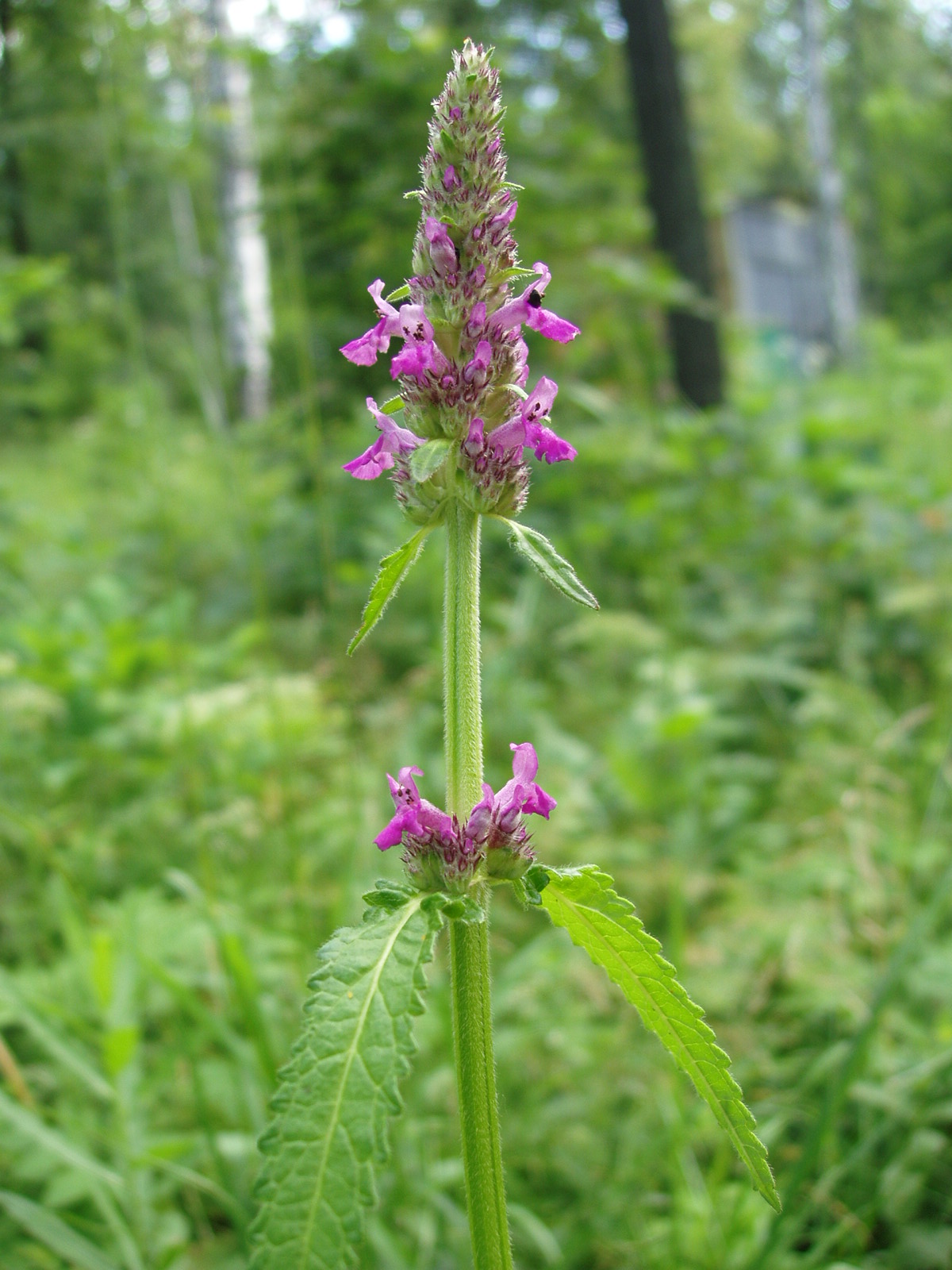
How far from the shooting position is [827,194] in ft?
55.5

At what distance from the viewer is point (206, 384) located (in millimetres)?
2207

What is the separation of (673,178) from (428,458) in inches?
290

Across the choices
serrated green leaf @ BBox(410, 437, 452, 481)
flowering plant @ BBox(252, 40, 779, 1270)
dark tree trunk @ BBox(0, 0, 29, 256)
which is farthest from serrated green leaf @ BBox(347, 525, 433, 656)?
dark tree trunk @ BBox(0, 0, 29, 256)

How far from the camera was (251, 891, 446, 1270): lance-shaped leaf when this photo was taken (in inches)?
29.2

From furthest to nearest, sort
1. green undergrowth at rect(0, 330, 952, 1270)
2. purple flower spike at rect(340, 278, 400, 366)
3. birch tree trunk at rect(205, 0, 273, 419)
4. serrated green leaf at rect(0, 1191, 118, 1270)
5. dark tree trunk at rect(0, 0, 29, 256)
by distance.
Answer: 1. dark tree trunk at rect(0, 0, 29, 256)
2. birch tree trunk at rect(205, 0, 273, 419)
3. green undergrowth at rect(0, 330, 952, 1270)
4. serrated green leaf at rect(0, 1191, 118, 1270)
5. purple flower spike at rect(340, 278, 400, 366)

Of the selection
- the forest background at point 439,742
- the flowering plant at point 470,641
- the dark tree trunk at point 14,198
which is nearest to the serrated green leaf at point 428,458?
the flowering plant at point 470,641

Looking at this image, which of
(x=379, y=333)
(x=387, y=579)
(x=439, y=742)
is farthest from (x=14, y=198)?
→ (x=387, y=579)

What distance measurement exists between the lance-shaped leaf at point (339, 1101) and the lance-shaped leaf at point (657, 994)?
0.52ft

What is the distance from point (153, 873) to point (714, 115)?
2341 centimetres

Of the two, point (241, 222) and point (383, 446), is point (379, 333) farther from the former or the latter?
point (241, 222)

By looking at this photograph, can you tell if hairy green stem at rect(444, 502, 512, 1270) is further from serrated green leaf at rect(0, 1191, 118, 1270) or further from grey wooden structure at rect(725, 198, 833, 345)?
grey wooden structure at rect(725, 198, 833, 345)

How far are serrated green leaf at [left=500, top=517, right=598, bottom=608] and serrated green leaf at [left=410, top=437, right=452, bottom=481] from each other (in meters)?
0.11

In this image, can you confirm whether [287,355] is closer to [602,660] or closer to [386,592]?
[602,660]

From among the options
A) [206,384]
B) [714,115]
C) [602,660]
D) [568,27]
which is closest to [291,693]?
[206,384]
